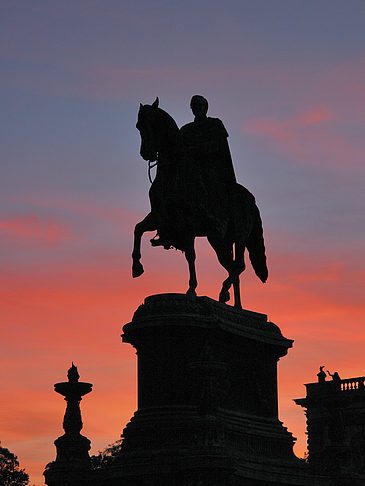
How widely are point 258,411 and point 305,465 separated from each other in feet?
6.36

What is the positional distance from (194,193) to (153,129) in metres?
2.17

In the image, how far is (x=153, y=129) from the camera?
116 ft

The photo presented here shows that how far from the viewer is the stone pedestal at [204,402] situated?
31984mm

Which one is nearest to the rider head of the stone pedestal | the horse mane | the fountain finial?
the horse mane

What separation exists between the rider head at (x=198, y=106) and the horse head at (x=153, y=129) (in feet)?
6.32

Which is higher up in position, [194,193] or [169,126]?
[169,126]

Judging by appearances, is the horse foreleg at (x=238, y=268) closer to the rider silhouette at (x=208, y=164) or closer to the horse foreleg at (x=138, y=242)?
the rider silhouette at (x=208, y=164)

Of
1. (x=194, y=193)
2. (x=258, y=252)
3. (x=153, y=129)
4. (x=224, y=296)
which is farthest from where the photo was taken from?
(x=258, y=252)

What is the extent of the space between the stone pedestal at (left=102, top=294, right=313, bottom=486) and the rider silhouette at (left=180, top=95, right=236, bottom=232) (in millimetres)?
2940

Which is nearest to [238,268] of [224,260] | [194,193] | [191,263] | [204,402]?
[224,260]

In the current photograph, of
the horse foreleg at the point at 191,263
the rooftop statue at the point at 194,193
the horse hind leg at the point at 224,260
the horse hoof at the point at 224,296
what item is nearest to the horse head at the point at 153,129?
the rooftop statue at the point at 194,193

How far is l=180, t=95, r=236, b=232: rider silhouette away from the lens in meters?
36.5

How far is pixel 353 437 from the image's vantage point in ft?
257

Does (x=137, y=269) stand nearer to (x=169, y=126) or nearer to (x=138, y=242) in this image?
(x=138, y=242)
